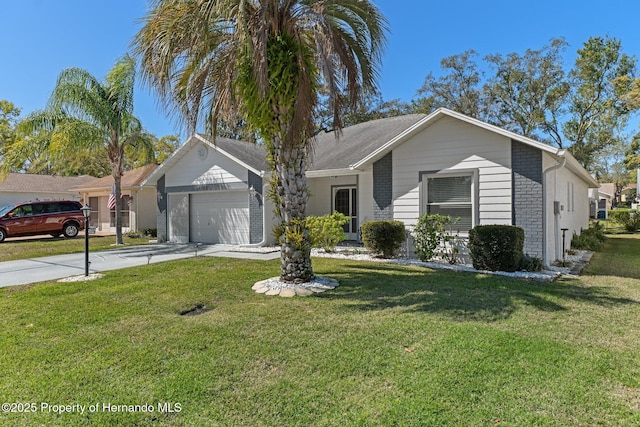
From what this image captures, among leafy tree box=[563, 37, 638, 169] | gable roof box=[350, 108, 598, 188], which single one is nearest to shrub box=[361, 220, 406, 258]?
gable roof box=[350, 108, 598, 188]

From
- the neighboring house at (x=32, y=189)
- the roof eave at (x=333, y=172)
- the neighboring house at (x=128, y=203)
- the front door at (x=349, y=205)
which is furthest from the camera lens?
the neighboring house at (x=32, y=189)

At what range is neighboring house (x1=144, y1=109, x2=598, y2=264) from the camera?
29.6ft

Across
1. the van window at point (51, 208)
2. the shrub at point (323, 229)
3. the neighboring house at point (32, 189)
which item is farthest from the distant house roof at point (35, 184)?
the shrub at point (323, 229)

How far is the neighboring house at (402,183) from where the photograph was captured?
9.01 meters

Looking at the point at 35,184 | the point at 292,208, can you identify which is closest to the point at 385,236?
the point at 292,208

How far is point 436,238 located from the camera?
9.91 m

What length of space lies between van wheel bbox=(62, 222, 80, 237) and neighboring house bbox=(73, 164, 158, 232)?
6.70ft

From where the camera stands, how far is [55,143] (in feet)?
43.9

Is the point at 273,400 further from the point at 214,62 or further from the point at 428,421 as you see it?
the point at 214,62

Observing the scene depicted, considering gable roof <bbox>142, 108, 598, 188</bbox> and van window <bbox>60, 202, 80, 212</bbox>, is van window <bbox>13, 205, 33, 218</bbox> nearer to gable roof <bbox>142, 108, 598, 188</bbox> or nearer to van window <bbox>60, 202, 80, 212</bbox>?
van window <bbox>60, 202, 80, 212</bbox>

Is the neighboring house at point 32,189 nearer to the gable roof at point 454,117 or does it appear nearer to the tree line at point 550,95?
the tree line at point 550,95

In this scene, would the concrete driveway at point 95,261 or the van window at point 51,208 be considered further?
the van window at point 51,208

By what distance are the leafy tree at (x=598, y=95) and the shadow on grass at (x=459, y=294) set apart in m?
21.7

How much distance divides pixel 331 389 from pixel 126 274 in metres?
7.02
